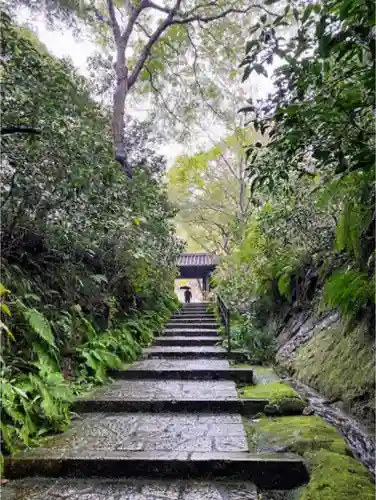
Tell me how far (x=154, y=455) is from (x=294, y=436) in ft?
3.38

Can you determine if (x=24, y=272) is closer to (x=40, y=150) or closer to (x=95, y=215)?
(x=95, y=215)

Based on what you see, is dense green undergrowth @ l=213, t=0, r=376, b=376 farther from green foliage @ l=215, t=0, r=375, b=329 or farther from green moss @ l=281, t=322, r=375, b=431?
green moss @ l=281, t=322, r=375, b=431

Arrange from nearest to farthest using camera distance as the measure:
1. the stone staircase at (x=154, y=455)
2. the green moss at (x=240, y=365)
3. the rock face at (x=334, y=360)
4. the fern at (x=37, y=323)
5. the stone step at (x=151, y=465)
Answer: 1. the stone staircase at (x=154, y=455)
2. the stone step at (x=151, y=465)
3. the rock face at (x=334, y=360)
4. the fern at (x=37, y=323)
5. the green moss at (x=240, y=365)

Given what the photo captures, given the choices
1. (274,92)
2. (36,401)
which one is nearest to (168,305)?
(36,401)

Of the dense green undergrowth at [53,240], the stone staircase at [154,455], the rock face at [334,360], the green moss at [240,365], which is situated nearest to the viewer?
the stone staircase at [154,455]

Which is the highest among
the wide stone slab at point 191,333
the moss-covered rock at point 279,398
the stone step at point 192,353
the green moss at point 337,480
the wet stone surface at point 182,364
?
the wide stone slab at point 191,333

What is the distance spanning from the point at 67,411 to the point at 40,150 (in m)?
2.37

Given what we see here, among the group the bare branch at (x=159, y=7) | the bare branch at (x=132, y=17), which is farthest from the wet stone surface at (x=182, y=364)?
the bare branch at (x=159, y=7)

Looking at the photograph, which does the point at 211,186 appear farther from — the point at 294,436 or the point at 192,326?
the point at 294,436

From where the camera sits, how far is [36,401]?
293 centimetres

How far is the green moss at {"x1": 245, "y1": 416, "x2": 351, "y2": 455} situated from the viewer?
2.43m

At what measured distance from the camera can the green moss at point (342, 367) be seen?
2506 mm

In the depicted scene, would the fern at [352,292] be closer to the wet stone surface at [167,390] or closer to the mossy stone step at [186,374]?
the wet stone surface at [167,390]

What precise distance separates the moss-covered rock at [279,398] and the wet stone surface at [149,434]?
1.13 ft
